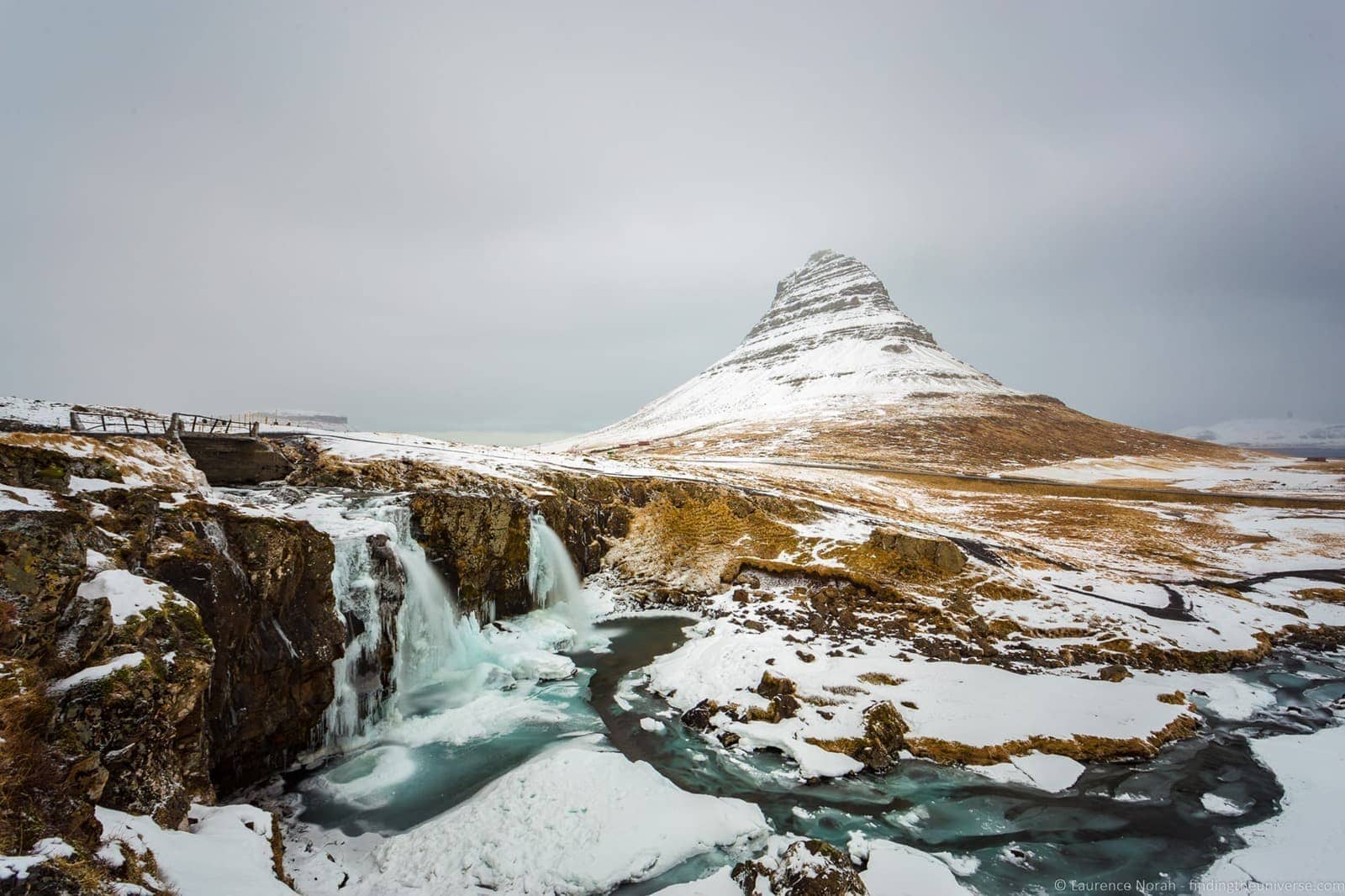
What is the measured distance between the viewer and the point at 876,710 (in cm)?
1489

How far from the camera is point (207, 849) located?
745 centimetres

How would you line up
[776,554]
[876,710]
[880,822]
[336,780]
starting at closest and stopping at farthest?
1. [880,822]
2. [336,780]
3. [876,710]
4. [776,554]

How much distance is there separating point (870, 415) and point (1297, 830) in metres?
112

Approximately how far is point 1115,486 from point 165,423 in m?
89.3

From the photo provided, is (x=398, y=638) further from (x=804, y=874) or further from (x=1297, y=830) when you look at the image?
(x=1297, y=830)

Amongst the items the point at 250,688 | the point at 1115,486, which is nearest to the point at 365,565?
the point at 250,688

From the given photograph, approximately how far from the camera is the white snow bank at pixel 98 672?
7.42 meters

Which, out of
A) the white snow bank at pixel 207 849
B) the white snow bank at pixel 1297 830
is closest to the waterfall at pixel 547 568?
the white snow bank at pixel 207 849

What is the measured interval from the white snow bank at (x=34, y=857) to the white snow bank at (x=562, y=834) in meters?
6.19

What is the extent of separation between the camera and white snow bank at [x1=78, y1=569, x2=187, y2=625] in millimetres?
8805

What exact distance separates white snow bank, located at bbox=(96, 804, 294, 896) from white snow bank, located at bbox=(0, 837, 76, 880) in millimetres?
826

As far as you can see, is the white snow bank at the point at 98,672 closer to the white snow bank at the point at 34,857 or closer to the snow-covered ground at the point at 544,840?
the white snow bank at the point at 34,857

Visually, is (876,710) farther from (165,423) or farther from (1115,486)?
(1115,486)

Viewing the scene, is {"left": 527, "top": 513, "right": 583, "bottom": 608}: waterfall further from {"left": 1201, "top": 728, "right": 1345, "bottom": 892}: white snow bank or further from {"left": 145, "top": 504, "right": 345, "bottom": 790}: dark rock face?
{"left": 1201, "top": 728, "right": 1345, "bottom": 892}: white snow bank
